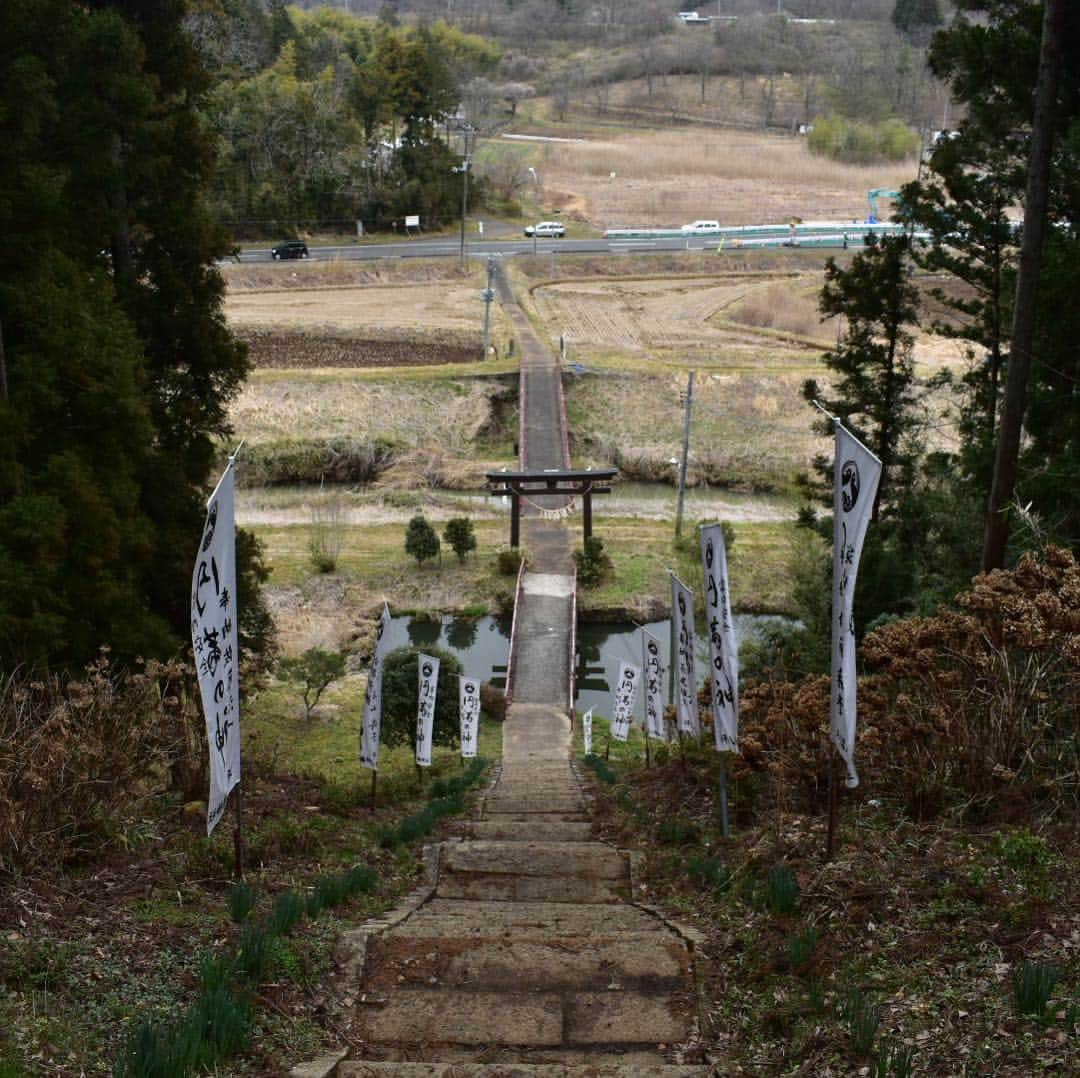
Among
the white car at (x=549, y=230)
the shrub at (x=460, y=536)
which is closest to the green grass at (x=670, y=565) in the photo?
the shrub at (x=460, y=536)

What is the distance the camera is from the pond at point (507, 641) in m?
25.1

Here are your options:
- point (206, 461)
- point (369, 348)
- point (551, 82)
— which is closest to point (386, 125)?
point (369, 348)

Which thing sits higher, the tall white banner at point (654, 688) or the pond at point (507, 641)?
the tall white banner at point (654, 688)

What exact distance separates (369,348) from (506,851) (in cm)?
3854

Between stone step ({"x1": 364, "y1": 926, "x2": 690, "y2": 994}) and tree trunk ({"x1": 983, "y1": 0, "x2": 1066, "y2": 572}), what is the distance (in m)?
8.30

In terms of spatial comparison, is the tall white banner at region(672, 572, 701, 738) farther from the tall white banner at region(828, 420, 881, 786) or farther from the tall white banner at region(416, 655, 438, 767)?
the tall white banner at region(416, 655, 438, 767)

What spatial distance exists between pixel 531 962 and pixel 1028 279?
33.9 feet

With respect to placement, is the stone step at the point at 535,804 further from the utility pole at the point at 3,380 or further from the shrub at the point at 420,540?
the shrub at the point at 420,540

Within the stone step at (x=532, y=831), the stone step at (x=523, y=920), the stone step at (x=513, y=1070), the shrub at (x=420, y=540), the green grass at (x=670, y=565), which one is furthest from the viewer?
the shrub at (x=420, y=540)

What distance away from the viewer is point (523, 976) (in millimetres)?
6285

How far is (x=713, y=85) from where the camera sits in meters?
106

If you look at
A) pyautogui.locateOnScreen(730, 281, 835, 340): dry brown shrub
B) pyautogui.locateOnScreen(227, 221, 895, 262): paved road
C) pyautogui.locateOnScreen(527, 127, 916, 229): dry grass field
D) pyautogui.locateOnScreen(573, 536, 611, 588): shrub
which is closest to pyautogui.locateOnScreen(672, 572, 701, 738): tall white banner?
pyautogui.locateOnScreen(573, 536, 611, 588): shrub

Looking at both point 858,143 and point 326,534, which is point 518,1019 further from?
point 858,143

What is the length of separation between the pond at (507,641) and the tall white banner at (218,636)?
57.5 ft
